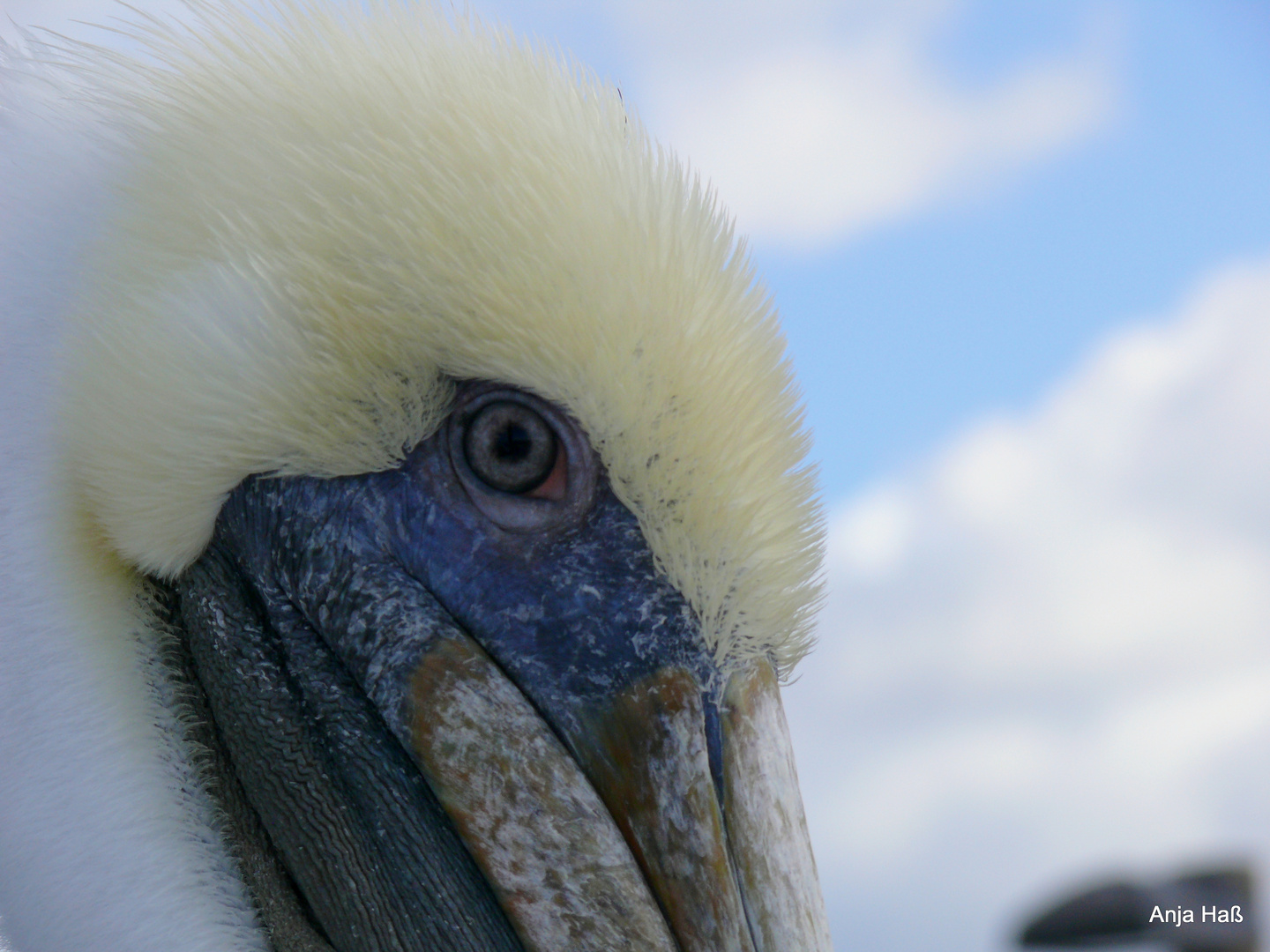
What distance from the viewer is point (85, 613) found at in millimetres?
2836

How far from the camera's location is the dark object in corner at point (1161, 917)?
6.39 meters

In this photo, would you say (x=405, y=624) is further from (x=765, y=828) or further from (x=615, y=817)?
(x=765, y=828)

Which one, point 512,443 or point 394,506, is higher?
point 512,443

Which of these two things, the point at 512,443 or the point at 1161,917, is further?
the point at 1161,917

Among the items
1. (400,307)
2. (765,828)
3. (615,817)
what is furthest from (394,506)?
(765,828)

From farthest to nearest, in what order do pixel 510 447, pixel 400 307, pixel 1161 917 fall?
pixel 1161 917, pixel 510 447, pixel 400 307

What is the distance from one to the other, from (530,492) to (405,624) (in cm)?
40

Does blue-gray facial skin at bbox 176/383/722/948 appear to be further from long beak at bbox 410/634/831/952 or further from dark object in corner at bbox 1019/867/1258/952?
dark object in corner at bbox 1019/867/1258/952

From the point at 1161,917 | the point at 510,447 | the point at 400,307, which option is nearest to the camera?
the point at 400,307

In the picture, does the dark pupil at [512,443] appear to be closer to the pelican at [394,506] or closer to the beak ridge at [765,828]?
the pelican at [394,506]

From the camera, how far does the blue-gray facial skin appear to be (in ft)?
8.79

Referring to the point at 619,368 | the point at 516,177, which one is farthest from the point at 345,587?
the point at 516,177

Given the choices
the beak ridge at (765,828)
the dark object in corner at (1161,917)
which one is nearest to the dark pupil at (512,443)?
the beak ridge at (765,828)

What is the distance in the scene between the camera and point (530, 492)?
2.73 m
